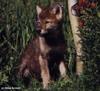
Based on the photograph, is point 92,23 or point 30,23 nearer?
point 92,23

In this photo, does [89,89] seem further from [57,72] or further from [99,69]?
[57,72]

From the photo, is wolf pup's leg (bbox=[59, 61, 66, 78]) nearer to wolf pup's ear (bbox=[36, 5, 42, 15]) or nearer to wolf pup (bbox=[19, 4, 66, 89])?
wolf pup (bbox=[19, 4, 66, 89])

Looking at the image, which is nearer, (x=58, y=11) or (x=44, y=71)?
(x=58, y=11)

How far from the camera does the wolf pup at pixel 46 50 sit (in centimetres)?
830

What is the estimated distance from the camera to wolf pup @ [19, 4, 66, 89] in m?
8.30

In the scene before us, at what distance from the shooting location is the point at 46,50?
8.41 m

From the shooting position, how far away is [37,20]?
838cm

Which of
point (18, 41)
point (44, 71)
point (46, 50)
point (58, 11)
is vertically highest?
point (58, 11)

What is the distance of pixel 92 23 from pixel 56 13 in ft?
3.11

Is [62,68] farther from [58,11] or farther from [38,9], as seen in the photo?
[38,9]

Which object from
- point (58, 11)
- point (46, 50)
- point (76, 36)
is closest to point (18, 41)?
point (46, 50)

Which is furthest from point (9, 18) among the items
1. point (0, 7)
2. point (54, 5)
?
point (54, 5)

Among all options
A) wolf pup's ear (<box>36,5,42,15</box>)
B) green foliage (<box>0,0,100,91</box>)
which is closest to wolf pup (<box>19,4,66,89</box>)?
wolf pup's ear (<box>36,5,42,15</box>)

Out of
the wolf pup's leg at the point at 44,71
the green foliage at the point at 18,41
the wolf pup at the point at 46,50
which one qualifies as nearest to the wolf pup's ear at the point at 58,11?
the wolf pup at the point at 46,50
